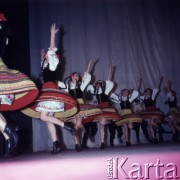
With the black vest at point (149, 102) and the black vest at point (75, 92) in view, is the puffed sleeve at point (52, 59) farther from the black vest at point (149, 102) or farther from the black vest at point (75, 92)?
the black vest at point (149, 102)

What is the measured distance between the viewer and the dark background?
4289 millimetres

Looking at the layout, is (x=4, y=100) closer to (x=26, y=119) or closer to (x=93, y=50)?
(x=26, y=119)

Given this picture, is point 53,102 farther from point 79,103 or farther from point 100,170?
point 100,170

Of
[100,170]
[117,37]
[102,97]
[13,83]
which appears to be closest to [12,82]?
[13,83]

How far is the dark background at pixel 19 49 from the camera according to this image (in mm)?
4289

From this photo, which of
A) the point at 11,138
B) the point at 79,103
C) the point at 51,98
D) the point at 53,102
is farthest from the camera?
the point at 79,103

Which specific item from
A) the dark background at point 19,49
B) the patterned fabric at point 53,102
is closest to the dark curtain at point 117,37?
the dark background at point 19,49

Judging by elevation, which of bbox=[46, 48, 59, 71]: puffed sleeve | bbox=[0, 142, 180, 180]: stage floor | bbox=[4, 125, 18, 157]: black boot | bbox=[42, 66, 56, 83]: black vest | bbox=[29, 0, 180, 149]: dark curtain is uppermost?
bbox=[29, 0, 180, 149]: dark curtain

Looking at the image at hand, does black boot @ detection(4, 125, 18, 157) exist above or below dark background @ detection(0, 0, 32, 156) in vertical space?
below

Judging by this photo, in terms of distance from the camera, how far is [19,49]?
4.59m

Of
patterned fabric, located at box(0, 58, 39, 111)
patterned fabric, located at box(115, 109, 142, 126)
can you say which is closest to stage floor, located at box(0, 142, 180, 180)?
patterned fabric, located at box(0, 58, 39, 111)

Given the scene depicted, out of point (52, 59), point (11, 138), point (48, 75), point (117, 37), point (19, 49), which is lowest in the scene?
point (11, 138)

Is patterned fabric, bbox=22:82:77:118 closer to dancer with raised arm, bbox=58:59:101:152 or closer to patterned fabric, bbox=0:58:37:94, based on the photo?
dancer with raised arm, bbox=58:59:101:152

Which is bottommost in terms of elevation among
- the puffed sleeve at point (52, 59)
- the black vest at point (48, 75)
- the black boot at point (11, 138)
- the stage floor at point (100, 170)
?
the stage floor at point (100, 170)
